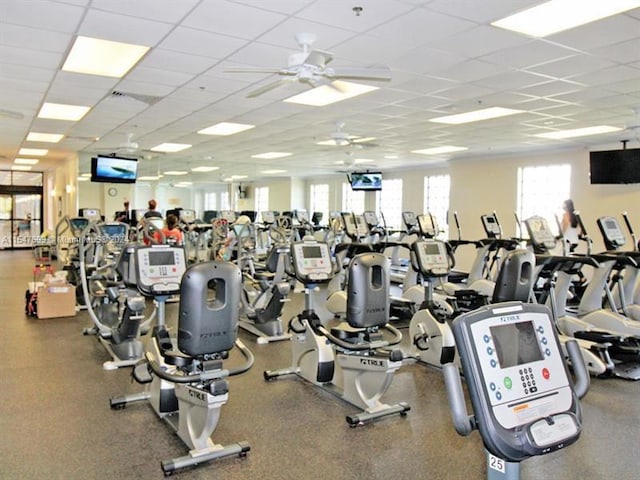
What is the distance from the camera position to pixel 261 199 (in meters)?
16.1

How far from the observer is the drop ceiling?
11.9 ft

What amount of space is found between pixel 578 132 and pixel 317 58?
621 centimetres

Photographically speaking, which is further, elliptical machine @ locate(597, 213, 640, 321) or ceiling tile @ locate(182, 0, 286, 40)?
elliptical machine @ locate(597, 213, 640, 321)

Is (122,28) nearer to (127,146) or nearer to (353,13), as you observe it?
(353,13)

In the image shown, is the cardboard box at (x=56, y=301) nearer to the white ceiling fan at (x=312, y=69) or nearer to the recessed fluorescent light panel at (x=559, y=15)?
the white ceiling fan at (x=312, y=69)

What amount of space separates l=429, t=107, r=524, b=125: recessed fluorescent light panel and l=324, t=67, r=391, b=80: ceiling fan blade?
3.13 meters

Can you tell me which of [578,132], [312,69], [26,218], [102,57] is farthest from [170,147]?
[26,218]

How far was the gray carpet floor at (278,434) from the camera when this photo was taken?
293 cm

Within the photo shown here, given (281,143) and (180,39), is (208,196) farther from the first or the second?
(180,39)

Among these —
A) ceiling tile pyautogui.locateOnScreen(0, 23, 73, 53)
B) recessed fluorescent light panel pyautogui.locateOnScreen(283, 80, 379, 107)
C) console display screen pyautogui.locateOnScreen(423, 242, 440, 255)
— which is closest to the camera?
ceiling tile pyautogui.locateOnScreen(0, 23, 73, 53)

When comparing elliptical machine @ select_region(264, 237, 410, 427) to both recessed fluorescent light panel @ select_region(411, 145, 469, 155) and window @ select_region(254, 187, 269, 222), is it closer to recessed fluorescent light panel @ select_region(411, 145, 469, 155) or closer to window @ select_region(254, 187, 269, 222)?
recessed fluorescent light panel @ select_region(411, 145, 469, 155)

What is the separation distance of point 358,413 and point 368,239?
689 cm

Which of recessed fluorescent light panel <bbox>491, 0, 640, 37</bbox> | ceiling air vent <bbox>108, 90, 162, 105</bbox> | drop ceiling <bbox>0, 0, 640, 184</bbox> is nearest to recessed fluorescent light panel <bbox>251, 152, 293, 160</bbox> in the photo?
drop ceiling <bbox>0, 0, 640, 184</bbox>

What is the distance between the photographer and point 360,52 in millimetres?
4465
